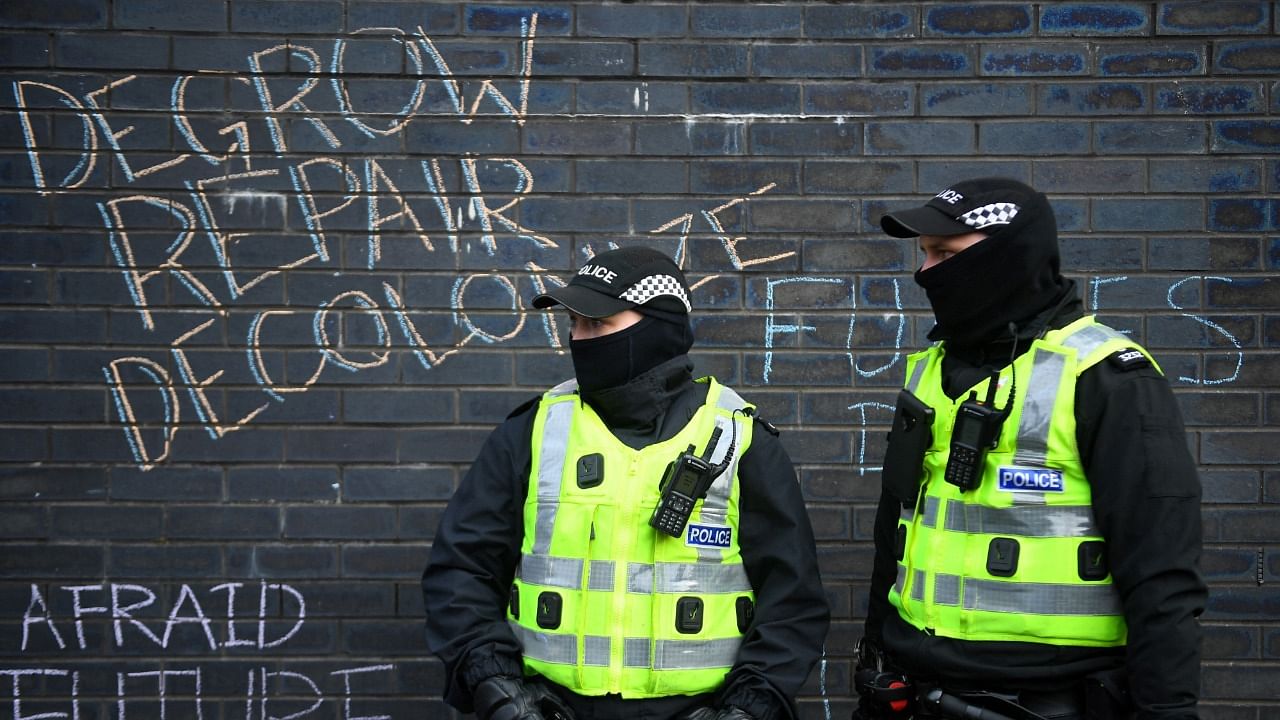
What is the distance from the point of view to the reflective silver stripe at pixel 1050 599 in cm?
→ 263

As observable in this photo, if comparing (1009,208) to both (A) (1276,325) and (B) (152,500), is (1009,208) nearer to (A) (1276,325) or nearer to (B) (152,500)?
(A) (1276,325)

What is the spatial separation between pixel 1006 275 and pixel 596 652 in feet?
4.78

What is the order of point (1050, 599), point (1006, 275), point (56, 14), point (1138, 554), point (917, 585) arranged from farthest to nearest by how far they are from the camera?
point (56, 14), point (917, 585), point (1006, 275), point (1050, 599), point (1138, 554)

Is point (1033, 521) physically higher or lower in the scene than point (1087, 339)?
lower

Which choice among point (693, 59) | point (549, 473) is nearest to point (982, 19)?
point (693, 59)

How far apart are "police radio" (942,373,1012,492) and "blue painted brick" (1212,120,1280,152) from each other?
2.09 metres

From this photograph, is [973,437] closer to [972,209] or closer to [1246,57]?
[972,209]

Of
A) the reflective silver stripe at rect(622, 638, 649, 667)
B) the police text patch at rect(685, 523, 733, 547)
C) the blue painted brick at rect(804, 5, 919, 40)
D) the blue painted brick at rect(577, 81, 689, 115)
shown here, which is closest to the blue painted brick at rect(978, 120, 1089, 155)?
the blue painted brick at rect(804, 5, 919, 40)

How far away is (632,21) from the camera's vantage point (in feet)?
13.6

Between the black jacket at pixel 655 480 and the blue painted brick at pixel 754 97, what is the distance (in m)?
1.50

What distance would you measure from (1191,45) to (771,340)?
1975mm

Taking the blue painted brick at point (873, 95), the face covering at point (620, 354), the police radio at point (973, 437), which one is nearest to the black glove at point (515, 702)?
the face covering at point (620, 354)

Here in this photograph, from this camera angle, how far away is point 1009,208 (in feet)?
9.12

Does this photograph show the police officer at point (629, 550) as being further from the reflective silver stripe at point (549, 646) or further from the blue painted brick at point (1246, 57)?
the blue painted brick at point (1246, 57)
